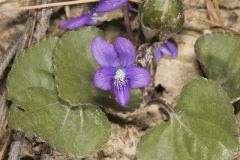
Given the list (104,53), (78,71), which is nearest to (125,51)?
(104,53)

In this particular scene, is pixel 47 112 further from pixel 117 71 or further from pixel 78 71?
pixel 117 71

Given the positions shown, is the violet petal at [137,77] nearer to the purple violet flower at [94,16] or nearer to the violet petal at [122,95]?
the violet petal at [122,95]

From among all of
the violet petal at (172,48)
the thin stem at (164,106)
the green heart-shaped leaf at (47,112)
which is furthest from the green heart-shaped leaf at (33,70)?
→ the violet petal at (172,48)

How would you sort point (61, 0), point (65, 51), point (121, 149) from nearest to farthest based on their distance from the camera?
point (65, 51) → point (121, 149) → point (61, 0)

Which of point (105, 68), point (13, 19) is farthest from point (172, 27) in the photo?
point (13, 19)

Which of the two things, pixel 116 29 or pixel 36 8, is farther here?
pixel 116 29

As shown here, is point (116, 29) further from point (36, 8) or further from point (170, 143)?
point (170, 143)
